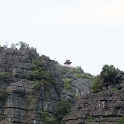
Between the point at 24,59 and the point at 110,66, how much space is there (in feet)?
62.4

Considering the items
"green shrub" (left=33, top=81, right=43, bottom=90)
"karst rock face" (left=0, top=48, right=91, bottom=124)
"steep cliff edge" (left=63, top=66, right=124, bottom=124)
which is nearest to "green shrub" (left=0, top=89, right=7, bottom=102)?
"karst rock face" (left=0, top=48, right=91, bottom=124)

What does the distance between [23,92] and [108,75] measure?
633 inches

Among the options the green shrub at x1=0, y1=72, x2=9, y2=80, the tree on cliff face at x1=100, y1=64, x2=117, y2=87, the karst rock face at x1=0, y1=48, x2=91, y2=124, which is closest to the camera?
the tree on cliff face at x1=100, y1=64, x2=117, y2=87

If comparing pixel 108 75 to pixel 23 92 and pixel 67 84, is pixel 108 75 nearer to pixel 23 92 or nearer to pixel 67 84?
pixel 23 92

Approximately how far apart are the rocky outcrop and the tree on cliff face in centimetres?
200

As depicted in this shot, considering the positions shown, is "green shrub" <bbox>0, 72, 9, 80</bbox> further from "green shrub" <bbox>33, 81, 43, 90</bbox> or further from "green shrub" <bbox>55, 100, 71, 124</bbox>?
"green shrub" <bbox>55, 100, 71, 124</bbox>

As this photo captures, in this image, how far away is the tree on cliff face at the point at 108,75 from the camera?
51.3m

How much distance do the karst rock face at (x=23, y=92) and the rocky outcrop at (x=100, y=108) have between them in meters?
14.4

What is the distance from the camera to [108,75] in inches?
2020

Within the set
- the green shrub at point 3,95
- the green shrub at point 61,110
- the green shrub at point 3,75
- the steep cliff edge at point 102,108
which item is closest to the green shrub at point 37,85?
the green shrub at point 61,110

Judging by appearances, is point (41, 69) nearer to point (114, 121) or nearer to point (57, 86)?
point (57, 86)

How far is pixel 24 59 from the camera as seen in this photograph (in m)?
68.6

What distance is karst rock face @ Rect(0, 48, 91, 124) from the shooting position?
207 feet

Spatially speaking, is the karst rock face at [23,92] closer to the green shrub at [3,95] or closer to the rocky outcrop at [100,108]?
the green shrub at [3,95]
